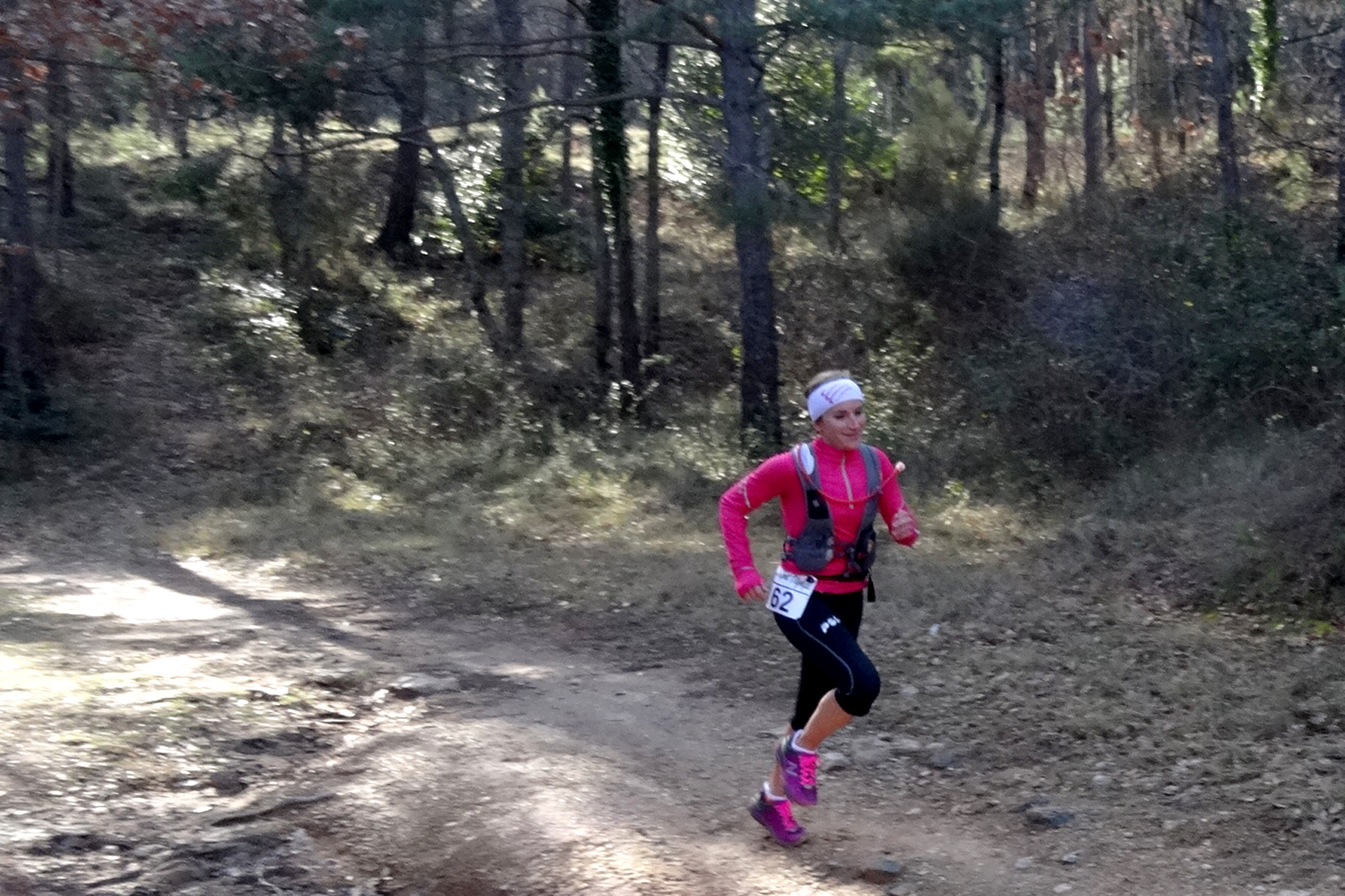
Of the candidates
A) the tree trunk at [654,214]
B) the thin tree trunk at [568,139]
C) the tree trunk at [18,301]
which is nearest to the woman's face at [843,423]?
the tree trunk at [18,301]

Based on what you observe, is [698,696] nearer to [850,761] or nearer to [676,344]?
[850,761]

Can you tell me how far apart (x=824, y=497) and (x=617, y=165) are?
13.8 metres

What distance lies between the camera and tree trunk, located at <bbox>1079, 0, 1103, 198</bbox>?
21859mm

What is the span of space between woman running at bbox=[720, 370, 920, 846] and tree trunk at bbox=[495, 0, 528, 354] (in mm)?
14123

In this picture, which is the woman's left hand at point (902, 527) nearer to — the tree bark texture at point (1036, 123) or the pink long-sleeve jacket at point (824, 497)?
the pink long-sleeve jacket at point (824, 497)

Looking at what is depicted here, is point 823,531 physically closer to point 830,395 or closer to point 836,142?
point 830,395

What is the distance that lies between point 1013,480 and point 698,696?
6601 mm

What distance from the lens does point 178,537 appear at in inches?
513

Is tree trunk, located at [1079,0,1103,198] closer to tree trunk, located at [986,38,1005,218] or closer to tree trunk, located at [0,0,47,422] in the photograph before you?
tree trunk, located at [986,38,1005,218]

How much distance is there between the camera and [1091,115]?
2292 centimetres

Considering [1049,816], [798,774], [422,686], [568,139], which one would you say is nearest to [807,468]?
[798,774]

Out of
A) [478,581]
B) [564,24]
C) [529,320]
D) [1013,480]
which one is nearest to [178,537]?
[478,581]

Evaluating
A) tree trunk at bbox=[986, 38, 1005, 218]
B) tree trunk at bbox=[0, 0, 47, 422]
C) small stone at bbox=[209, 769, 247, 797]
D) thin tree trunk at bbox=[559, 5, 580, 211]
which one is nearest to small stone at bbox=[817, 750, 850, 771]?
small stone at bbox=[209, 769, 247, 797]

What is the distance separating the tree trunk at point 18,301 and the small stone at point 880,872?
13.1 meters
